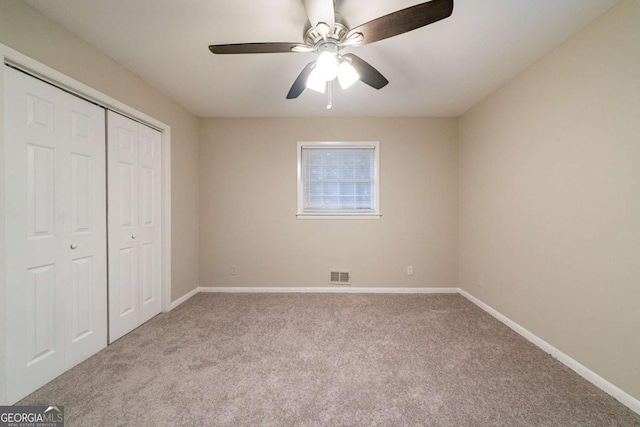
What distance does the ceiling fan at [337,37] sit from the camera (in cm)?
119

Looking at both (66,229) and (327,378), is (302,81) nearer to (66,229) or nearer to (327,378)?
(66,229)

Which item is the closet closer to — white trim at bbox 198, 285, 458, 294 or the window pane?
white trim at bbox 198, 285, 458, 294

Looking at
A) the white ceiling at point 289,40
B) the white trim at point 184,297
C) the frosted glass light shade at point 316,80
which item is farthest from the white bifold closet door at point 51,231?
the frosted glass light shade at point 316,80

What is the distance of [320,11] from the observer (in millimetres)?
1302

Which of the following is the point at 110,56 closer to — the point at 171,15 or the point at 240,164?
the point at 171,15

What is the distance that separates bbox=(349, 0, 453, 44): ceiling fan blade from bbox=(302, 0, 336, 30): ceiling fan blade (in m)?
0.15

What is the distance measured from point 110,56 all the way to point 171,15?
0.91m

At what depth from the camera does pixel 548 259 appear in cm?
197

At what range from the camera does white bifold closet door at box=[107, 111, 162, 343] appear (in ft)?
6.89

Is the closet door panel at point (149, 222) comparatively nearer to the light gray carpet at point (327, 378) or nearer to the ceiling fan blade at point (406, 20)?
the light gray carpet at point (327, 378)

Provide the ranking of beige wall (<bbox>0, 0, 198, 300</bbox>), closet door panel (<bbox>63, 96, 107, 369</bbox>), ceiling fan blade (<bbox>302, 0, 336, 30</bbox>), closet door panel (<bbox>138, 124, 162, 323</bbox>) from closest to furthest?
ceiling fan blade (<bbox>302, 0, 336, 30</bbox>) → beige wall (<bbox>0, 0, 198, 300</bbox>) → closet door panel (<bbox>63, 96, 107, 369</bbox>) → closet door panel (<bbox>138, 124, 162, 323</bbox>)

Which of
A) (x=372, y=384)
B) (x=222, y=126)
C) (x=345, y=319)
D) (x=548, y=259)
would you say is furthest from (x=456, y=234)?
(x=222, y=126)

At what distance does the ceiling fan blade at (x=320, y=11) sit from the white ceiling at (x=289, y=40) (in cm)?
22

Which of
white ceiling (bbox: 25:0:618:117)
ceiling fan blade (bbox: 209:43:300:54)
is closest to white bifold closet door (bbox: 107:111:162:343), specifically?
white ceiling (bbox: 25:0:618:117)
